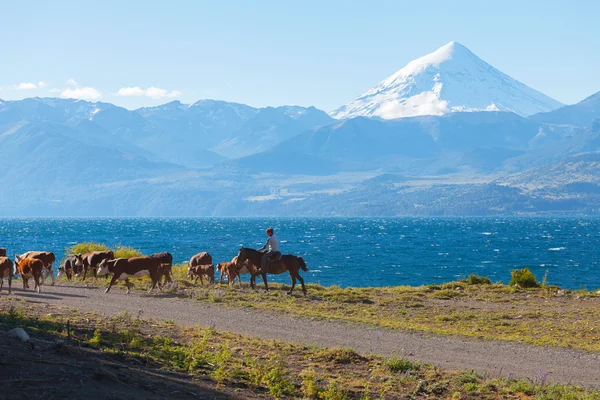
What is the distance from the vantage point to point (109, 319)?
19453mm

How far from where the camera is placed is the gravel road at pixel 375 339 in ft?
53.2

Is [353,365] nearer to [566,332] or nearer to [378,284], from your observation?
[566,332]

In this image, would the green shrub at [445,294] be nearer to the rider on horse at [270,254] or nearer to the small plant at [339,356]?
the rider on horse at [270,254]

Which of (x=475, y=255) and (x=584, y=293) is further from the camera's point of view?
(x=475, y=255)

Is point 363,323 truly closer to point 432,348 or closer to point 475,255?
point 432,348

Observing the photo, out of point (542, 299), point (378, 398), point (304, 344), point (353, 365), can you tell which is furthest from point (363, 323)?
point (542, 299)

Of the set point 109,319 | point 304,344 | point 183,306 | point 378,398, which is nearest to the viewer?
point 378,398

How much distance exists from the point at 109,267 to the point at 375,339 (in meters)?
14.2

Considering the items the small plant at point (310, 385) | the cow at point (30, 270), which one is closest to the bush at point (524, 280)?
the cow at point (30, 270)

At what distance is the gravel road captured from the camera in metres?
16.2

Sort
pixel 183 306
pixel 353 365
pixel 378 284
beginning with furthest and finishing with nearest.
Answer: pixel 378 284 < pixel 183 306 < pixel 353 365

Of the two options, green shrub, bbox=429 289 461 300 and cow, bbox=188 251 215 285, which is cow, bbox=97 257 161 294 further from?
green shrub, bbox=429 289 461 300

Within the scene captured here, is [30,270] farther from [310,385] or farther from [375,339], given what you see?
[310,385]

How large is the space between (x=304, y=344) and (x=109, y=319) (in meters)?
5.27
